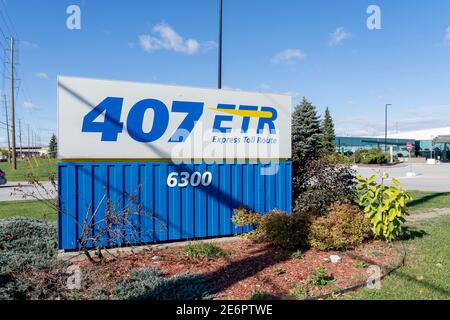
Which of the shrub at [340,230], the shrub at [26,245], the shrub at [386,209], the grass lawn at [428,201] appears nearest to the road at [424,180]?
the shrub at [386,209]

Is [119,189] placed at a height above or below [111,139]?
below

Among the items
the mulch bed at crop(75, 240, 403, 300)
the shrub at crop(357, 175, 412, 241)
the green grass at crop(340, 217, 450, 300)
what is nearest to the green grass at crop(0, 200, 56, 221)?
the mulch bed at crop(75, 240, 403, 300)

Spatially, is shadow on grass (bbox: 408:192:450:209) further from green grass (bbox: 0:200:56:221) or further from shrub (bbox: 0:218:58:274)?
green grass (bbox: 0:200:56:221)

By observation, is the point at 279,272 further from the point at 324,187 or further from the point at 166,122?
the point at 166,122

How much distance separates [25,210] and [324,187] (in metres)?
9.08

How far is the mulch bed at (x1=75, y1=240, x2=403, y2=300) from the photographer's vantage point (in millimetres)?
4406

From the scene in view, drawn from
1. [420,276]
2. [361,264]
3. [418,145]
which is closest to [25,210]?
[361,264]

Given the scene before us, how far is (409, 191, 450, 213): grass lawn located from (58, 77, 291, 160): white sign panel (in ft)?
20.5

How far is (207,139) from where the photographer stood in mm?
7109

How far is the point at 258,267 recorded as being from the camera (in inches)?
204

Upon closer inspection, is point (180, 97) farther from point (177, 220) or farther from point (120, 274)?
point (120, 274)

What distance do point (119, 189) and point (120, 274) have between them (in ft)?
6.37

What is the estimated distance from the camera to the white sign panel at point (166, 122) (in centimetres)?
611
